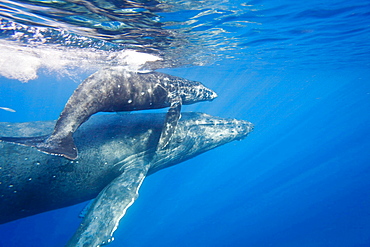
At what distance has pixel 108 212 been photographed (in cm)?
483

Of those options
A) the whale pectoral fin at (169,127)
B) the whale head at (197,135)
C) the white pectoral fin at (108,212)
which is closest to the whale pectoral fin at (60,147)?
the white pectoral fin at (108,212)

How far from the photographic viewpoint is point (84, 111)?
5246mm

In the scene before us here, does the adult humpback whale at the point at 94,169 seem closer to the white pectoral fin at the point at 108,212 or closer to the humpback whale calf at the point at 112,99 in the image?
the white pectoral fin at the point at 108,212

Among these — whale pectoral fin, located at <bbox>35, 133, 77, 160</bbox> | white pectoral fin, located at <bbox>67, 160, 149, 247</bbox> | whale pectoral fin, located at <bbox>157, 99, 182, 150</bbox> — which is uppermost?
whale pectoral fin, located at <bbox>157, 99, 182, 150</bbox>

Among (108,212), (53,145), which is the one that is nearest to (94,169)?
(108,212)

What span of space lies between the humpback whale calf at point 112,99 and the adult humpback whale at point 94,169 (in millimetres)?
745

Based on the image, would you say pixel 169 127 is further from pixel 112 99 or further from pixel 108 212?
pixel 108 212

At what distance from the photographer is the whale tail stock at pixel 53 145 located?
4.18 m

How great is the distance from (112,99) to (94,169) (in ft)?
6.90

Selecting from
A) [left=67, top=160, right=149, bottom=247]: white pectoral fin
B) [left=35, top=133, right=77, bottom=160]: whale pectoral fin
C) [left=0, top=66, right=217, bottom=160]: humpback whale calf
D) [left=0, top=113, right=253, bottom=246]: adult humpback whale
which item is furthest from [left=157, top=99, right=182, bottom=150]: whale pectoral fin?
[left=35, top=133, right=77, bottom=160]: whale pectoral fin

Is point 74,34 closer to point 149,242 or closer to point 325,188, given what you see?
point 149,242

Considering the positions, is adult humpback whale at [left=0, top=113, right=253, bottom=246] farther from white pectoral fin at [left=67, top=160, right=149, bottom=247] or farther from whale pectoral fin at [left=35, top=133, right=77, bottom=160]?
whale pectoral fin at [left=35, top=133, right=77, bottom=160]

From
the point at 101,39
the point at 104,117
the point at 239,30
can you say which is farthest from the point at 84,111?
the point at 239,30

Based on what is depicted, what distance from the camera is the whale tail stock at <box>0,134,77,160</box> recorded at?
418cm
